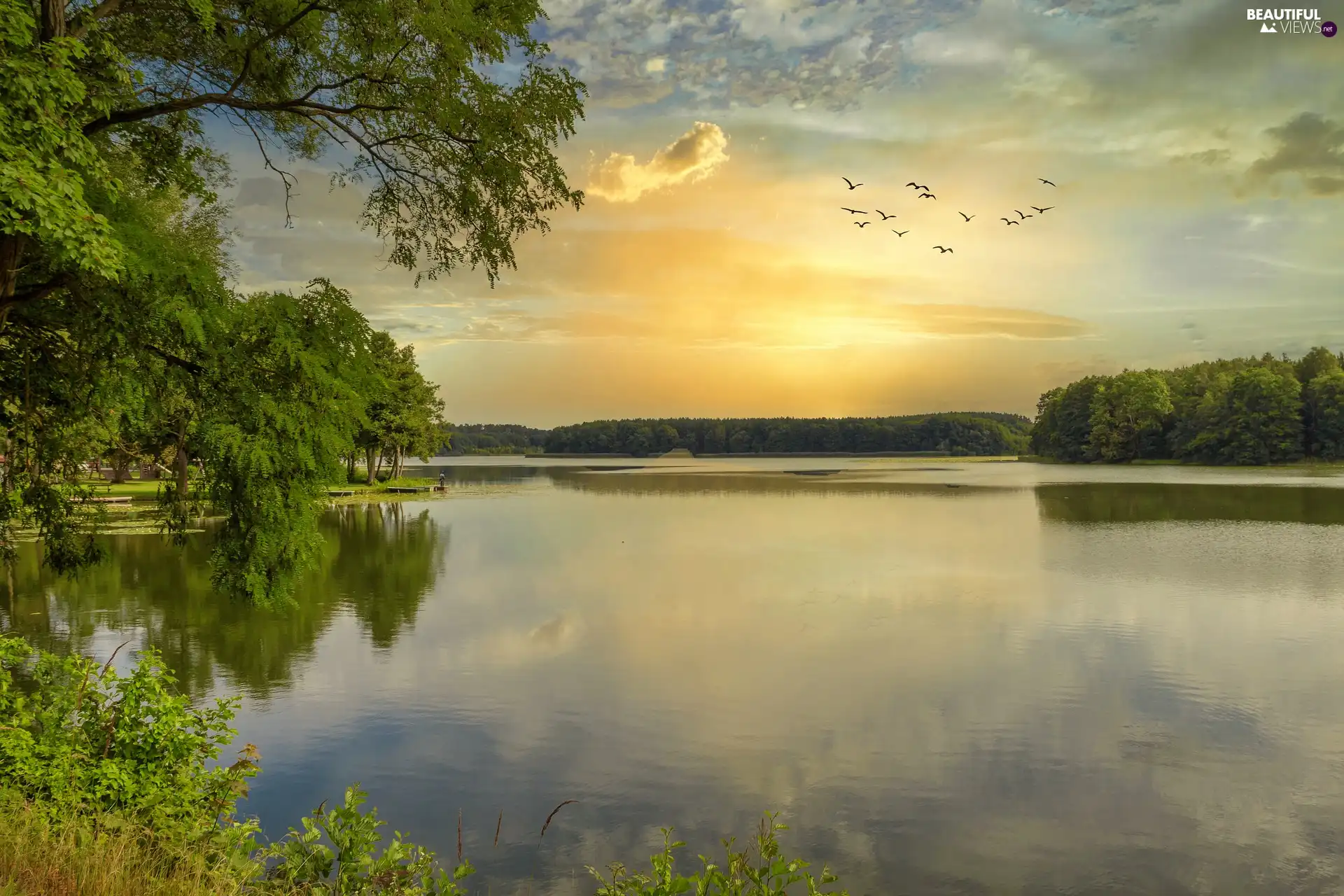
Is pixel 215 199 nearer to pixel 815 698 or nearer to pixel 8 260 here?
pixel 8 260

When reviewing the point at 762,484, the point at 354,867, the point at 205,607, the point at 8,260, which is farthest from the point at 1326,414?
the point at 8,260

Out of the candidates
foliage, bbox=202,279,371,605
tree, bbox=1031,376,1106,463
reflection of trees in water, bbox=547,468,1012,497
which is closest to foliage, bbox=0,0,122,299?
foliage, bbox=202,279,371,605

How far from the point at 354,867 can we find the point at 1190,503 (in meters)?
56.4

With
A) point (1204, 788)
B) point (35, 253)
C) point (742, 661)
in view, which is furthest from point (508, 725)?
point (1204, 788)

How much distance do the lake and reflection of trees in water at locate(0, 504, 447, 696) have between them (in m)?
0.14

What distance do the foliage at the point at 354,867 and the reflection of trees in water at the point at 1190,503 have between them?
137 ft

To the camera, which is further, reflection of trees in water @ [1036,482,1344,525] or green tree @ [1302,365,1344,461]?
green tree @ [1302,365,1344,461]

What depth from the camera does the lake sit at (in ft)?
31.6

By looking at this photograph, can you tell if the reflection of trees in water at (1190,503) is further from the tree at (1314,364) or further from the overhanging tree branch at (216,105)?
the tree at (1314,364)

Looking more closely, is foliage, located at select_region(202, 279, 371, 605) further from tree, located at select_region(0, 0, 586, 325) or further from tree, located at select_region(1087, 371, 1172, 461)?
tree, located at select_region(1087, 371, 1172, 461)

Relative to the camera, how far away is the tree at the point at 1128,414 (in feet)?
393

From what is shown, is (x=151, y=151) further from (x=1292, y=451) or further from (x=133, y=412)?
(x=1292, y=451)

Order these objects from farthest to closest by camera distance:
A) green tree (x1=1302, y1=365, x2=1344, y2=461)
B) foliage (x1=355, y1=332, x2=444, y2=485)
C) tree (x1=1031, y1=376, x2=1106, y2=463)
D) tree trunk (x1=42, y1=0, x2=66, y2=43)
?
1. tree (x1=1031, y1=376, x2=1106, y2=463)
2. green tree (x1=1302, y1=365, x2=1344, y2=461)
3. foliage (x1=355, y1=332, x2=444, y2=485)
4. tree trunk (x1=42, y1=0, x2=66, y2=43)

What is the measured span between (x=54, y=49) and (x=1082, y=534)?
38301mm
